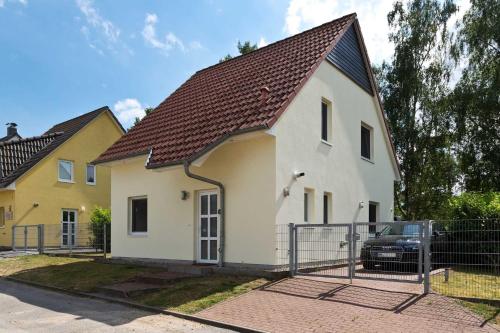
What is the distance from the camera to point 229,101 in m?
14.4

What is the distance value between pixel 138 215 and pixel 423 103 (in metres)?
18.6

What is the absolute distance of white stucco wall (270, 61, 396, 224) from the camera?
12672 millimetres

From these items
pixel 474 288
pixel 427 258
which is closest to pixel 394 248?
pixel 427 258

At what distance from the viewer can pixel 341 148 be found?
1566 centimetres

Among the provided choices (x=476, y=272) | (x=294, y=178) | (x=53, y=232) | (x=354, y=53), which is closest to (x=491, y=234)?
(x=476, y=272)

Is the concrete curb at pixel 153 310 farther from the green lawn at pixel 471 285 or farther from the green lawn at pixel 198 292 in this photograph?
the green lawn at pixel 471 285

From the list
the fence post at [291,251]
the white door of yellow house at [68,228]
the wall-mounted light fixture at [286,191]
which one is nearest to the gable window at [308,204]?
the wall-mounted light fixture at [286,191]

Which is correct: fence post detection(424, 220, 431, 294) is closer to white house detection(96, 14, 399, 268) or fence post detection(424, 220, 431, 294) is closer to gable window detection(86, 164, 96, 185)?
white house detection(96, 14, 399, 268)

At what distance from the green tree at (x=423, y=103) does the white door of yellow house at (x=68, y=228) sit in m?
18.3

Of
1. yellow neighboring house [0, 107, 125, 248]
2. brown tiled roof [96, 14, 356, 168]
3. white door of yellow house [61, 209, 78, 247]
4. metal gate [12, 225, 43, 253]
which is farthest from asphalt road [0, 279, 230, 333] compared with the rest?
metal gate [12, 225, 43, 253]

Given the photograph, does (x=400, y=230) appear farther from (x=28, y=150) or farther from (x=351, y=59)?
(x=28, y=150)

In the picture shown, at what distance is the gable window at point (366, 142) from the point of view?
1822 cm

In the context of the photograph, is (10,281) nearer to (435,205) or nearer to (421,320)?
(421,320)

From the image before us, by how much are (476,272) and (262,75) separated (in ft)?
28.0
